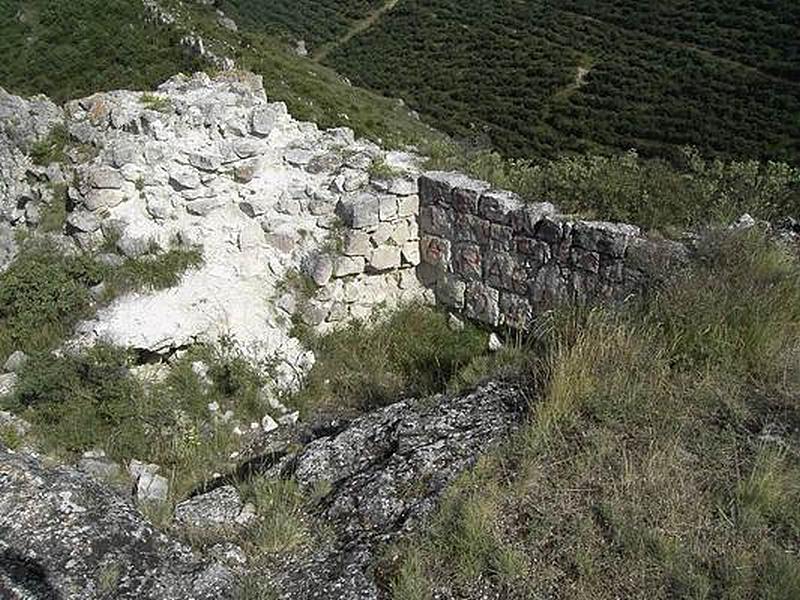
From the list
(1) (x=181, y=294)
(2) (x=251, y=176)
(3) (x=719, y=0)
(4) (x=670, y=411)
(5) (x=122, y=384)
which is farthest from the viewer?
(3) (x=719, y=0)

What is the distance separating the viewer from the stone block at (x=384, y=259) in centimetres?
745

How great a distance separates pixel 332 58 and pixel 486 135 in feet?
51.8

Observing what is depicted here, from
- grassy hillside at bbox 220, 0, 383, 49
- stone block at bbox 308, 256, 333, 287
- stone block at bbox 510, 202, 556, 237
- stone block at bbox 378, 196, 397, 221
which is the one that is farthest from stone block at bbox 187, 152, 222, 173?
grassy hillside at bbox 220, 0, 383, 49

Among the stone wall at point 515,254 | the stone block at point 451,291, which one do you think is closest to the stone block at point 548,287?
the stone wall at point 515,254

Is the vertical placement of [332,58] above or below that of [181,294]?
below

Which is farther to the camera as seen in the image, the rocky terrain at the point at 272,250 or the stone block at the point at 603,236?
the stone block at the point at 603,236

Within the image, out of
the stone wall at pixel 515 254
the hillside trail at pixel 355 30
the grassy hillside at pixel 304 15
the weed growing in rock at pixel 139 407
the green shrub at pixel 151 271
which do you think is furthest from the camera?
Answer: the hillside trail at pixel 355 30

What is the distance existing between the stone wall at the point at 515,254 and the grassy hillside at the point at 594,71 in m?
20.0

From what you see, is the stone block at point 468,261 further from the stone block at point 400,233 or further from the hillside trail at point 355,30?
the hillside trail at point 355,30

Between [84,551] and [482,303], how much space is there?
4.65 m

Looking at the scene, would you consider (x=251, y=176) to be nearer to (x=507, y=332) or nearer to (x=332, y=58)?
(x=507, y=332)

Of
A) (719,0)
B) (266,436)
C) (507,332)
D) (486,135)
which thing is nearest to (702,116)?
(486,135)

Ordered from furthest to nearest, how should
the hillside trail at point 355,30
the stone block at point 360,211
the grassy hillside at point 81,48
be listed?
the hillside trail at point 355,30
the grassy hillside at point 81,48
the stone block at point 360,211

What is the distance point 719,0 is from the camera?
38.4 meters
